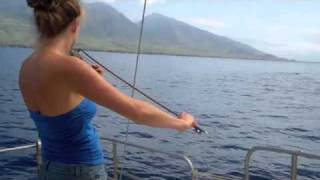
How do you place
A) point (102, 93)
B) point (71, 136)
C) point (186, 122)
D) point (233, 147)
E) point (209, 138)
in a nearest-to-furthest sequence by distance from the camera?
point (102, 93)
point (71, 136)
point (186, 122)
point (233, 147)
point (209, 138)

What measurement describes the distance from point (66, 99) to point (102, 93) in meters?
0.18

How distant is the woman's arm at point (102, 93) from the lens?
85.2 inches

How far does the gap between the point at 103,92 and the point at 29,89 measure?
372 mm

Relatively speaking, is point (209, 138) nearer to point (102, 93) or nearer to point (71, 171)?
point (71, 171)

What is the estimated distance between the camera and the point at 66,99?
2.25 metres

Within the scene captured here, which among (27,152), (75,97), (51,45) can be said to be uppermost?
(51,45)

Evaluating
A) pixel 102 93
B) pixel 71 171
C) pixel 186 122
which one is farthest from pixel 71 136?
pixel 186 122

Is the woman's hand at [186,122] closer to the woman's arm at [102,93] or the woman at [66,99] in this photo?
the woman at [66,99]

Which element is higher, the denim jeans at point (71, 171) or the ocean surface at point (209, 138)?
the denim jeans at point (71, 171)

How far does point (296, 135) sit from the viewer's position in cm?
3497

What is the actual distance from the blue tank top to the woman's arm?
0.15 metres

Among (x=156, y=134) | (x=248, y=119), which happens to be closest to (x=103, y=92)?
(x=156, y=134)

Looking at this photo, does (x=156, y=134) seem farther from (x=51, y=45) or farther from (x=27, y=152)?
(x=51, y=45)

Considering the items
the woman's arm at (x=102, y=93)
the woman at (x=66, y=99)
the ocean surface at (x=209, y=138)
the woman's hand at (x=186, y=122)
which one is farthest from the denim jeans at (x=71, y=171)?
the ocean surface at (x=209, y=138)
